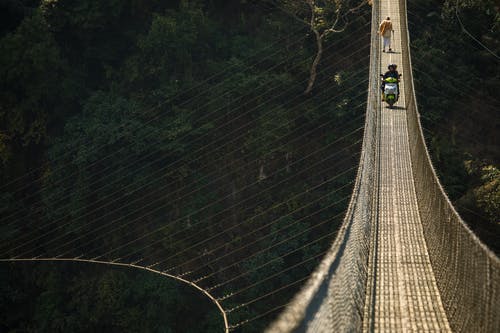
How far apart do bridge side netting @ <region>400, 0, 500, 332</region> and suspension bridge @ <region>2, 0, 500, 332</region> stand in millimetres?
11

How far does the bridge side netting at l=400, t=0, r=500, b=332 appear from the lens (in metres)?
3.69

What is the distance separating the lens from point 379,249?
6.40 metres

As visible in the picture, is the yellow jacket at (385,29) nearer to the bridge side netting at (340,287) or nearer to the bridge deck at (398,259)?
the bridge deck at (398,259)

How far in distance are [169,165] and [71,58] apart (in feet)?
13.8

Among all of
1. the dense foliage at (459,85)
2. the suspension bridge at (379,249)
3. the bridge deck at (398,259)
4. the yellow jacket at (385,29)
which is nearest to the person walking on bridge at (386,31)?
the yellow jacket at (385,29)

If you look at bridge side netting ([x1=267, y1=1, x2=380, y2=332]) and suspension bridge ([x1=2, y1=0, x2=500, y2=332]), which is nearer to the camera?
bridge side netting ([x1=267, y1=1, x2=380, y2=332])

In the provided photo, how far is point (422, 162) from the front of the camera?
322 inches

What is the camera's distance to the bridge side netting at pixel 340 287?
8.46 feet

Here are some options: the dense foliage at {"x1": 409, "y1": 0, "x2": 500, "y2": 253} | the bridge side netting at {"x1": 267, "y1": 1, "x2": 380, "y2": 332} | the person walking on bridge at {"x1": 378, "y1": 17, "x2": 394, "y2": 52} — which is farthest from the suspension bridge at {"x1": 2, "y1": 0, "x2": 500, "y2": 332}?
the dense foliage at {"x1": 409, "y1": 0, "x2": 500, "y2": 253}

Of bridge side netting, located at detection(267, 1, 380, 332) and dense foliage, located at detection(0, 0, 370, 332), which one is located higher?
dense foliage, located at detection(0, 0, 370, 332)

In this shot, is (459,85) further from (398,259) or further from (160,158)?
(398,259)

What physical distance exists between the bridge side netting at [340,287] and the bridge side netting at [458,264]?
743 mm

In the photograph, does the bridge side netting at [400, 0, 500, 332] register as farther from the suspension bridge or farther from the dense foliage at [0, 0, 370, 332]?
the dense foliage at [0, 0, 370, 332]

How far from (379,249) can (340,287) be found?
315 centimetres
